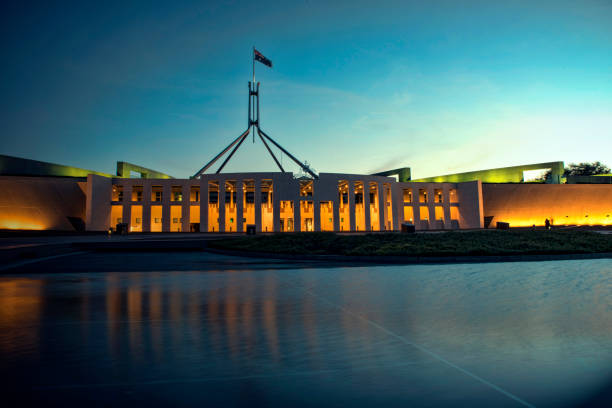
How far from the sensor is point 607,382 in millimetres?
2930

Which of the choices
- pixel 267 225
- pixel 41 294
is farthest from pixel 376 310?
pixel 267 225

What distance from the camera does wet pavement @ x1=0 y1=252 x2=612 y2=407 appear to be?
9.12ft

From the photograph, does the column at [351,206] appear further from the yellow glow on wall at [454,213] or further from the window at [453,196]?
the window at [453,196]

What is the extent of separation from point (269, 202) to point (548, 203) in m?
38.6

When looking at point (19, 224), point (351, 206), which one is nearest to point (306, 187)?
point (351, 206)

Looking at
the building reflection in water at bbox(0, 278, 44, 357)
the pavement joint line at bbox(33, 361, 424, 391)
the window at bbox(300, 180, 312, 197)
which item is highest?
the window at bbox(300, 180, 312, 197)

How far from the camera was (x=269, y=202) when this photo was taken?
163 feet

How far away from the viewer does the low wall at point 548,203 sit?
2062 inches

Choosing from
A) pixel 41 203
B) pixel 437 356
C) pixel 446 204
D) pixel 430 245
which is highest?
pixel 41 203

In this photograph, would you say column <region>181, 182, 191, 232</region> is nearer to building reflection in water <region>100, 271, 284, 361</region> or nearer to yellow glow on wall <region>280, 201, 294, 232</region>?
yellow glow on wall <region>280, 201, 294, 232</region>

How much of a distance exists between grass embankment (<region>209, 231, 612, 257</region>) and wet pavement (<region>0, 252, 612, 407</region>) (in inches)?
288

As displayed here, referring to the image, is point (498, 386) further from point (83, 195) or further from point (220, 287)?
point (83, 195)

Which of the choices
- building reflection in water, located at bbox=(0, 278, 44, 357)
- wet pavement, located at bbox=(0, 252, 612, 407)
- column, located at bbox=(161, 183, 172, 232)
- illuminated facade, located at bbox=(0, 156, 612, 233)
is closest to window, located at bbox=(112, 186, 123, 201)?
illuminated facade, located at bbox=(0, 156, 612, 233)

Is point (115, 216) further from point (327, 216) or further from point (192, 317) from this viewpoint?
point (192, 317)
